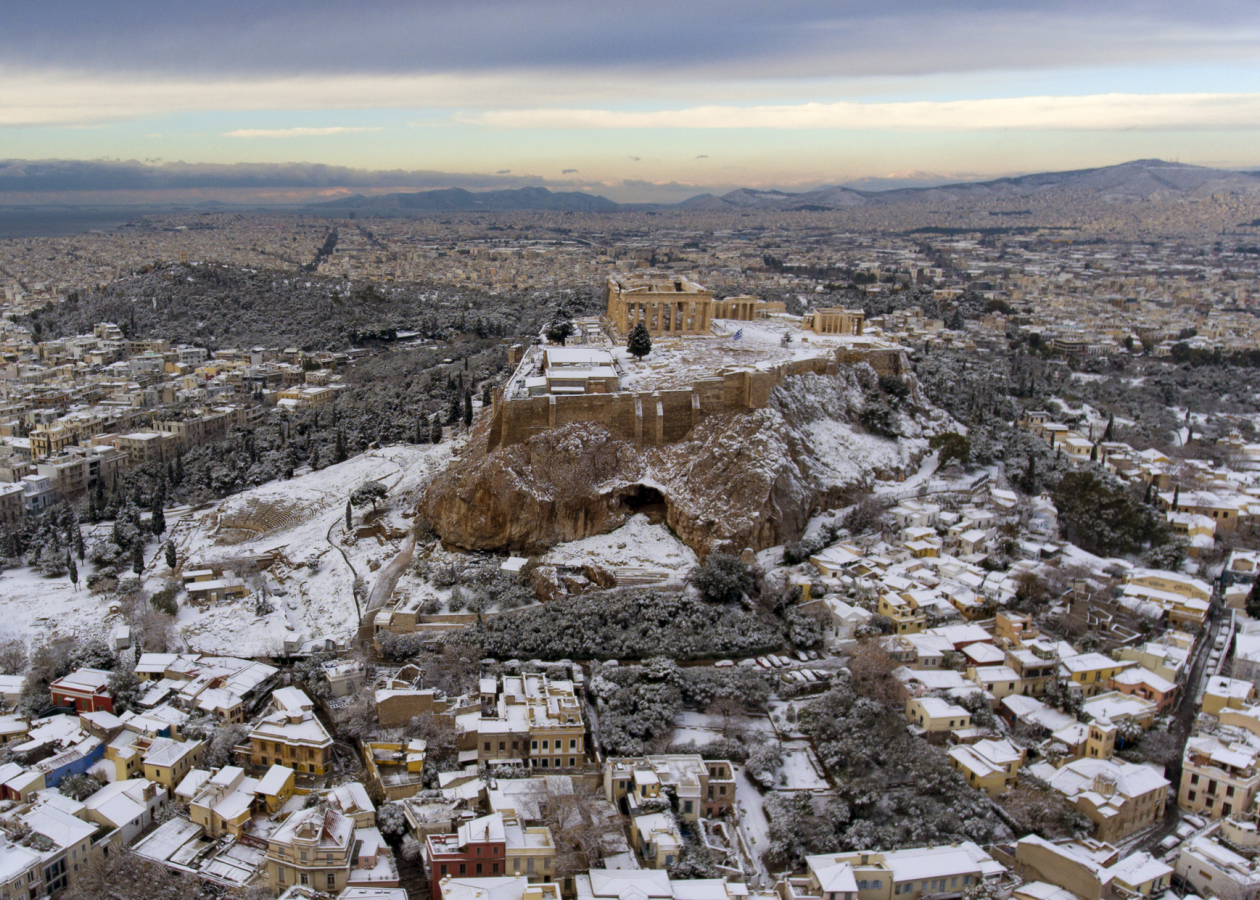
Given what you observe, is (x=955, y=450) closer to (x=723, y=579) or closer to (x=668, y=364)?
(x=668, y=364)

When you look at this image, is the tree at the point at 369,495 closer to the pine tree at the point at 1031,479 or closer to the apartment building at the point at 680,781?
the apartment building at the point at 680,781

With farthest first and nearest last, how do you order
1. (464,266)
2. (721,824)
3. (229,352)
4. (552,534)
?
(464,266) < (229,352) < (552,534) < (721,824)

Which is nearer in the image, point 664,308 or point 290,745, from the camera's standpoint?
point 290,745

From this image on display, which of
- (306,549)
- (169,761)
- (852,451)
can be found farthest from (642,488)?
(169,761)

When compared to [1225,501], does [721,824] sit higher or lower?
lower

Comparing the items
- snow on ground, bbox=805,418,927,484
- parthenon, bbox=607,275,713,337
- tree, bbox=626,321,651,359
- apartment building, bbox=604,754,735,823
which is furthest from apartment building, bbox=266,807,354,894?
parthenon, bbox=607,275,713,337

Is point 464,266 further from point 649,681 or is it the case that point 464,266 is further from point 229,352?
point 649,681

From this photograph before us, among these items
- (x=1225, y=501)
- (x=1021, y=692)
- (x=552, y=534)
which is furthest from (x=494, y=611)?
(x=1225, y=501)
